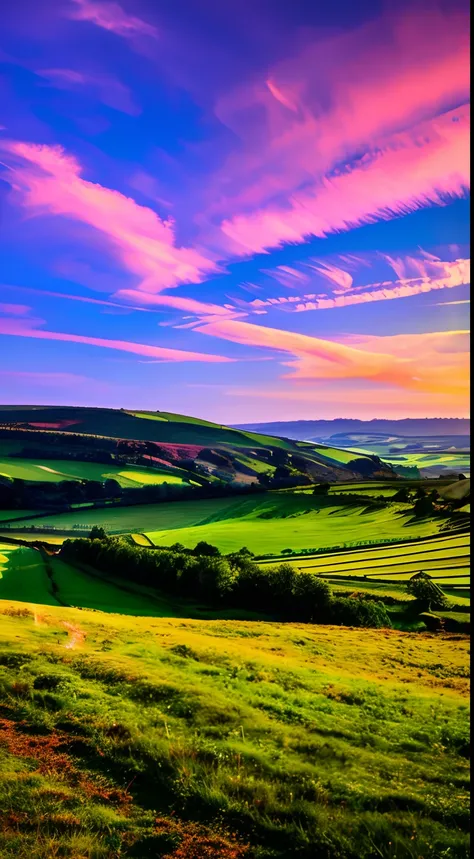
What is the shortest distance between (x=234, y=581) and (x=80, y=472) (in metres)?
73.2

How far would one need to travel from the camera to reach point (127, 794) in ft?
38.5

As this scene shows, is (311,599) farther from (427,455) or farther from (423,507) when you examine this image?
(427,455)

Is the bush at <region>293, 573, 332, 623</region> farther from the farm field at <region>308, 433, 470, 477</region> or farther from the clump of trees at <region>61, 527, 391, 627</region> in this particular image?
the farm field at <region>308, 433, 470, 477</region>

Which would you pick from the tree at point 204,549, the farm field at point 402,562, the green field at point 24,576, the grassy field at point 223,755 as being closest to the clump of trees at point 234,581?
the tree at point 204,549

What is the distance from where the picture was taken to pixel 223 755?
13695 millimetres

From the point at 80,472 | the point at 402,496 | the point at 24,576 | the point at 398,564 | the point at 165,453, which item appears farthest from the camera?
the point at 165,453

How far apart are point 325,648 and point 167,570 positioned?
23.6 metres

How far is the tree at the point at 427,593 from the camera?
39.4m

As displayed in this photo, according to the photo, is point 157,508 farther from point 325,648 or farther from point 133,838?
point 133,838

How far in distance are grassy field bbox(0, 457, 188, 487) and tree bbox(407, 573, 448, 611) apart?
69115 mm

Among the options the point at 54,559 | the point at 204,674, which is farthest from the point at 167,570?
the point at 204,674

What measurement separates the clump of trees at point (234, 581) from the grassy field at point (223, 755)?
50.7 feet

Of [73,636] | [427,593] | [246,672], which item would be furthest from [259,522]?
[246,672]

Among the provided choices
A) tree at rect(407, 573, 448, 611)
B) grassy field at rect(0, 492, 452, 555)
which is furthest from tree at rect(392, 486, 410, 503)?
tree at rect(407, 573, 448, 611)
